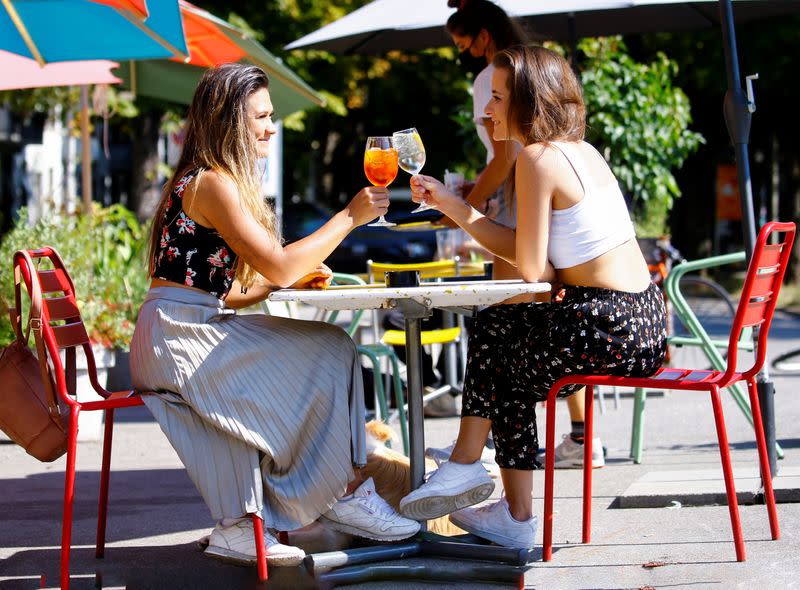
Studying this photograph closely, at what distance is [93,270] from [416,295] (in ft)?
17.0

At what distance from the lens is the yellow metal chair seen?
620 centimetres

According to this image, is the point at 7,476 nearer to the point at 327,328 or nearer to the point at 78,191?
the point at 327,328

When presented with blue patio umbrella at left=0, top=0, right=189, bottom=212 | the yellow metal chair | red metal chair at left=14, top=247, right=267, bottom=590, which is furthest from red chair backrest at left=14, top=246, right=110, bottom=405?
blue patio umbrella at left=0, top=0, right=189, bottom=212

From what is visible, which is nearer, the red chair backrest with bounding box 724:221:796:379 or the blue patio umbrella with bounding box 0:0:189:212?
the red chair backrest with bounding box 724:221:796:379

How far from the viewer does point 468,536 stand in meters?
4.12

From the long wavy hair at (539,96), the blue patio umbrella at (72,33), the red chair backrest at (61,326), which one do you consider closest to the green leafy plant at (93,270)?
the blue patio umbrella at (72,33)

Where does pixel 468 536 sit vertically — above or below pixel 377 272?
below

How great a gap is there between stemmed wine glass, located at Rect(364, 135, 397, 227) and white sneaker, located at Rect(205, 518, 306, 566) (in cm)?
109

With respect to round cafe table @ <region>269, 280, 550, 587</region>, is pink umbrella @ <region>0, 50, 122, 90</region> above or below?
above

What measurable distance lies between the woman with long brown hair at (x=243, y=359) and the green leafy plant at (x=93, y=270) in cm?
295

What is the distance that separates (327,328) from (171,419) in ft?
1.88

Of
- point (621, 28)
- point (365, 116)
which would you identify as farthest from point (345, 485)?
point (365, 116)

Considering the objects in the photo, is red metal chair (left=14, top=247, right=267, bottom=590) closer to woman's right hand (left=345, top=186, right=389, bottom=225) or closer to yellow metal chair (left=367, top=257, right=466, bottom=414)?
woman's right hand (left=345, top=186, right=389, bottom=225)

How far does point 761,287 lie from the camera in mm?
4012
